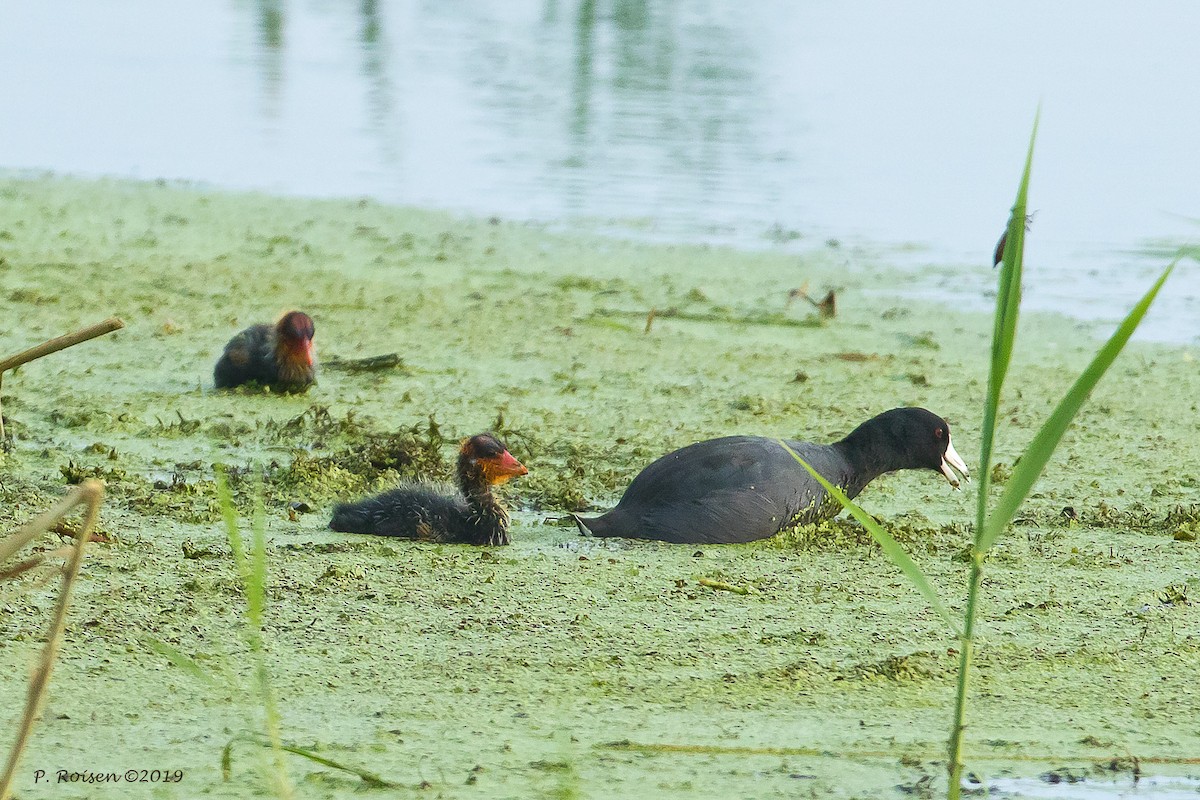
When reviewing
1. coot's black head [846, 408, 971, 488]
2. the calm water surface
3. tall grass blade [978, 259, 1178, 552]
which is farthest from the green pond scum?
the calm water surface

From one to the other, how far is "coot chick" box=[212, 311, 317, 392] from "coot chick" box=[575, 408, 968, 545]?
1.96 m

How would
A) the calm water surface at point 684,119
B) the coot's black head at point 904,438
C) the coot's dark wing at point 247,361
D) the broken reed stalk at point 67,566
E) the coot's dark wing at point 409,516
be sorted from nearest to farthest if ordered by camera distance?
1. the broken reed stalk at point 67,566
2. the coot's dark wing at point 409,516
3. the coot's black head at point 904,438
4. the coot's dark wing at point 247,361
5. the calm water surface at point 684,119

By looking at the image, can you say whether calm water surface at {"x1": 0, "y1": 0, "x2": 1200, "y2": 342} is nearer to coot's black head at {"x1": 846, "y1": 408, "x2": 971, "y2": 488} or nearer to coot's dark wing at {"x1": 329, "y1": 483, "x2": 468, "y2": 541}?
coot's black head at {"x1": 846, "y1": 408, "x2": 971, "y2": 488}

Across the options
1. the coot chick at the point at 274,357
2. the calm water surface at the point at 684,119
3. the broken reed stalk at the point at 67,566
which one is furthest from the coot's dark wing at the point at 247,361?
the broken reed stalk at the point at 67,566

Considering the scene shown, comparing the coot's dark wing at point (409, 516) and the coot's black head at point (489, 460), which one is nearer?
the coot's dark wing at point (409, 516)

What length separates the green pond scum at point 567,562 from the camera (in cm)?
321

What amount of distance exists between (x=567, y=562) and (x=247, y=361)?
7.56 ft

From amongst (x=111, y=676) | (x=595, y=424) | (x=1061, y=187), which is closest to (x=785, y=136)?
(x=1061, y=187)

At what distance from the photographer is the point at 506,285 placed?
888 centimetres

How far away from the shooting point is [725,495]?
475 cm

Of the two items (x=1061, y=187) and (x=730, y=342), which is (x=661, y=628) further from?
(x=1061, y=187)

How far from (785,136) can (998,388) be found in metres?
12.6

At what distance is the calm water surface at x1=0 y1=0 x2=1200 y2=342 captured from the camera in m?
11.4

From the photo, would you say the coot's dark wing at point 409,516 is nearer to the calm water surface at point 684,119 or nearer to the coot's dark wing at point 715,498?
the coot's dark wing at point 715,498
